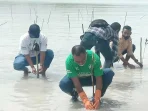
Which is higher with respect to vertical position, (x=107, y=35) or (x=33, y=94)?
A: (x=107, y=35)

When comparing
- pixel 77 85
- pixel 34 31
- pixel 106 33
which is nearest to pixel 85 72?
pixel 77 85

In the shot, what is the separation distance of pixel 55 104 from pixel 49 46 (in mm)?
5779

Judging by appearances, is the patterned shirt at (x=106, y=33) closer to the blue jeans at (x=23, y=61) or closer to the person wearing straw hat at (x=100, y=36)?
the person wearing straw hat at (x=100, y=36)

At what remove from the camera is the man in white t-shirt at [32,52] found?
7.48 metres

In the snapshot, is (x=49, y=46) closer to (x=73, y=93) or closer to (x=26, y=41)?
(x=26, y=41)

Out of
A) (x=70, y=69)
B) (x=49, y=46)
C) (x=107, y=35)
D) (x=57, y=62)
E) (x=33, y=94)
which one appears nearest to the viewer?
(x=70, y=69)

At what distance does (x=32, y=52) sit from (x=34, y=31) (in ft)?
1.93

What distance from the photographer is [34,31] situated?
7.34 meters

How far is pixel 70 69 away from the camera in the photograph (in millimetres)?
5543

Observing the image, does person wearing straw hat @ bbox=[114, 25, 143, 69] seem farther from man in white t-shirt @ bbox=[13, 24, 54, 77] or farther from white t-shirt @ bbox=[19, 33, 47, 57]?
white t-shirt @ bbox=[19, 33, 47, 57]

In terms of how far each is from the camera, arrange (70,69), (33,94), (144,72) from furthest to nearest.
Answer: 1. (144,72)
2. (33,94)
3. (70,69)

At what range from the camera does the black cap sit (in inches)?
287

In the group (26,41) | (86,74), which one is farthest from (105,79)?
(26,41)

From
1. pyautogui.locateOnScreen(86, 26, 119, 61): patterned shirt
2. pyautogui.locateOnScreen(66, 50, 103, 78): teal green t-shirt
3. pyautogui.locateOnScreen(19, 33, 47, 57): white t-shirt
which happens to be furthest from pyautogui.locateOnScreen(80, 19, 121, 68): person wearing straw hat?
pyautogui.locateOnScreen(66, 50, 103, 78): teal green t-shirt
